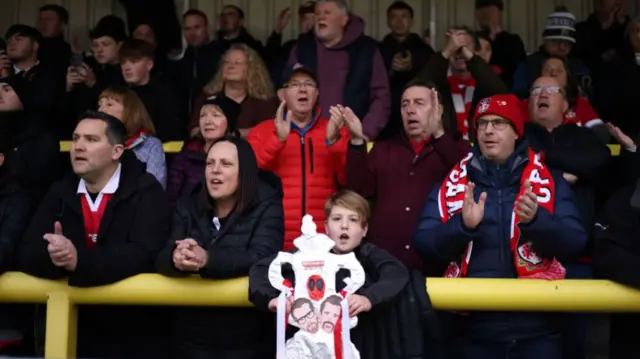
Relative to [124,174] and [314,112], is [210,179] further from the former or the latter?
[314,112]

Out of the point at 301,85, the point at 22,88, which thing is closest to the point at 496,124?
the point at 301,85

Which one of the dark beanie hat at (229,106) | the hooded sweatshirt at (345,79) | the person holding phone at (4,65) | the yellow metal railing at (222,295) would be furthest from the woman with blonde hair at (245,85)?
the yellow metal railing at (222,295)

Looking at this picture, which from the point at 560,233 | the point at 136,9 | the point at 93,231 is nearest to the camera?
the point at 560,233

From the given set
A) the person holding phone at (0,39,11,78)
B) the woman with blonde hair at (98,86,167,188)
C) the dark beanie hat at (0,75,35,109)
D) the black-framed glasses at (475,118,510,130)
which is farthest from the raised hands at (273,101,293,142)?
the person holding phone at (0,39,11,78)

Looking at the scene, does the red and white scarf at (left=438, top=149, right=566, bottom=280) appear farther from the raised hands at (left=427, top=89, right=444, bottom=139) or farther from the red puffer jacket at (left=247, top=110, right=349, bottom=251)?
the red puffer jacket at (left=247, top=110, right=349, bottom=251)

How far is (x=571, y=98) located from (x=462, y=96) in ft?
2.80

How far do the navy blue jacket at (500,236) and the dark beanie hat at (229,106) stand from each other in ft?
6.68

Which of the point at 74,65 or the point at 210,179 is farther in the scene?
the point at 74,65

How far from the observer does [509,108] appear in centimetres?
541

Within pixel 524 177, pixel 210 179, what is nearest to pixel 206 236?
pixel 210 179

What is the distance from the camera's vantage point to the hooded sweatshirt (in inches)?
284

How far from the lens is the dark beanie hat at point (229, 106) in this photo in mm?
6859

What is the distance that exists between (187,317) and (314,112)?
1.93 metres

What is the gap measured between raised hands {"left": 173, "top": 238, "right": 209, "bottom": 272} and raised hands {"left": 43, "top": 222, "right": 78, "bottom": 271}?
0.48 m
